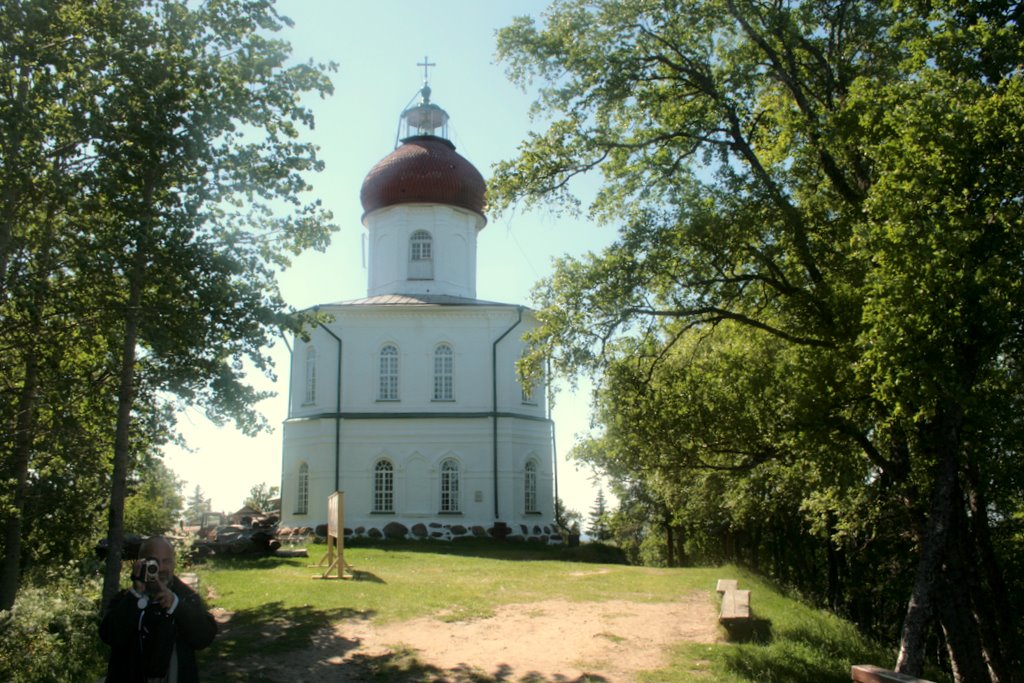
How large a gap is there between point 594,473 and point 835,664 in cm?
1400

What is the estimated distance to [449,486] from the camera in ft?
96.7

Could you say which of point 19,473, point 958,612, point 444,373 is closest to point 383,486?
point 444,373

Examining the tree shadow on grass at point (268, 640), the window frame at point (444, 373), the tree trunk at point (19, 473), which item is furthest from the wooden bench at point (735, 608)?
the window frame at point (444, 373)

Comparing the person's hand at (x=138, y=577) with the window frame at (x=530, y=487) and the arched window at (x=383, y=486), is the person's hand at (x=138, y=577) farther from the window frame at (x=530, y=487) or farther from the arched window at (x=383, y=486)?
the window frame at (x=530, y=487)

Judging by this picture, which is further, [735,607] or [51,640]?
[735,607]

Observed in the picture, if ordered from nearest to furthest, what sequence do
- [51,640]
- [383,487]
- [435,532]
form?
[51,640], [435,532], [383,487]

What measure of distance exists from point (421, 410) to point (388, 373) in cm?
179

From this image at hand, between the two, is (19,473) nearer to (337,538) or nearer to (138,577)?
(337,538)

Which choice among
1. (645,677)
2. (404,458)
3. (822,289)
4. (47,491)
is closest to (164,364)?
(47,491)

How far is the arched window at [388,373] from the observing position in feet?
98.9

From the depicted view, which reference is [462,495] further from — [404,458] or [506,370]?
[506,370]

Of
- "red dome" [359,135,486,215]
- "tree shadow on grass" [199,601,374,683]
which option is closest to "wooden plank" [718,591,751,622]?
"tree shadow on grass" [199,601,374,683]

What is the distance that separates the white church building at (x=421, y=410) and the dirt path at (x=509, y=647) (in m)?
16.0

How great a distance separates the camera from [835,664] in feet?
36.1
